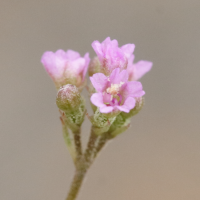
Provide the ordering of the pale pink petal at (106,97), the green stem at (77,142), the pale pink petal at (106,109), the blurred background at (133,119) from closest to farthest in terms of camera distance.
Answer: the pale pink petal at (106,109)
the pale pink petal at (106,97)
the green stem at (77,142)
the blurred background at (133,119)

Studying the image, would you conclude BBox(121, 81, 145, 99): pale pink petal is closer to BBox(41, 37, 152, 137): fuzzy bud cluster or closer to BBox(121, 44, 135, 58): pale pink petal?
BBox(41, 37, 152, 137): fuzzy bud cluster

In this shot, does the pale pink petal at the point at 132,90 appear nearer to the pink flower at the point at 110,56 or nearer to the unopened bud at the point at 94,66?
the pink flower at the point at 110,56

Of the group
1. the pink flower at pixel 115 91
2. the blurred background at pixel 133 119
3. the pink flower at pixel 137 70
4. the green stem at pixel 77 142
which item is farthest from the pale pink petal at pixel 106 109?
the blurred background at pixel 133 119

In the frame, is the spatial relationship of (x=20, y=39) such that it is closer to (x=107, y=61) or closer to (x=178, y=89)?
(x=178, y=89)

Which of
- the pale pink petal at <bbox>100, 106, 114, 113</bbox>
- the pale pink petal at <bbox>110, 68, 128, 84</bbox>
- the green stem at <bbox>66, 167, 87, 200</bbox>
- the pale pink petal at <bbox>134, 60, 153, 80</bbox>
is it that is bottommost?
the green stem at <bbox>66, 167, 87, 200</bbox>

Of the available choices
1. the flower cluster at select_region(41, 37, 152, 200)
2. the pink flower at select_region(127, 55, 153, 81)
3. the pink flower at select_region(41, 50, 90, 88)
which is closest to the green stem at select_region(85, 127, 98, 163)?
the flower cluster at select_region(41, 37, 152, 200)

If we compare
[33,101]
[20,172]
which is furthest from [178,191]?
[33,101]
